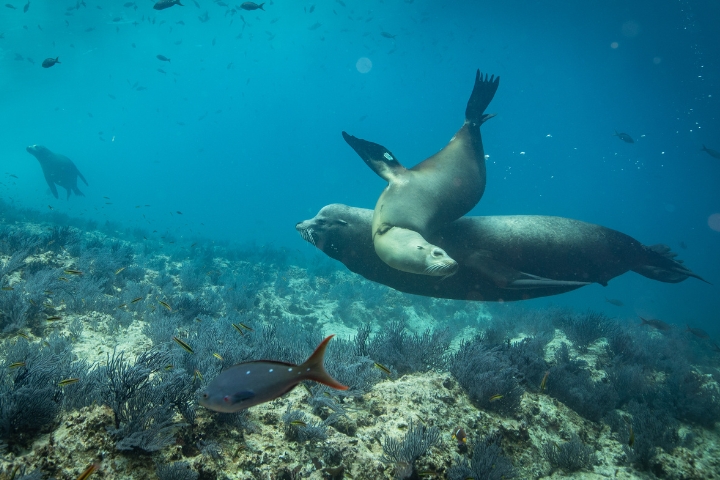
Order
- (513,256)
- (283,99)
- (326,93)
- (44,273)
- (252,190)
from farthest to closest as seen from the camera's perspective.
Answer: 1. (252,190)
2. (283,99)
3. (326,93)
4. (44,273)
5. (513,256)

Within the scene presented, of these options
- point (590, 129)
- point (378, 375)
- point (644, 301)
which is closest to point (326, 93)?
point (590, 129)

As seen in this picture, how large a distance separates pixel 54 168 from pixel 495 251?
24.7 metres

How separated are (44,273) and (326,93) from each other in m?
97.6

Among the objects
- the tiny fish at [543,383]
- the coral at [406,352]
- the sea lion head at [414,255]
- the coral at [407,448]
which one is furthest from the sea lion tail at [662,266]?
the coral at [407,448]

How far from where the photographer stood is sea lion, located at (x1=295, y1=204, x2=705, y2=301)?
191 inches

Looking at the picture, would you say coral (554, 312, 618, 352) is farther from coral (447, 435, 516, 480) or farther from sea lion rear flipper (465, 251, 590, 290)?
coral (447, 435, 516, 480)

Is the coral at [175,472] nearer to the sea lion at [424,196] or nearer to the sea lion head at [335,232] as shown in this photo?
the sea lion at [424,196]

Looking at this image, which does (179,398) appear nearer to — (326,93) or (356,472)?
(356,472)

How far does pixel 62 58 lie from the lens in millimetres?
35406

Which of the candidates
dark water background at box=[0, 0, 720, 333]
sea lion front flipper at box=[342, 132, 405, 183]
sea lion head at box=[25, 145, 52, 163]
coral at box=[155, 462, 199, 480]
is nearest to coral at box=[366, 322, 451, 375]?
sea lion front flipper at box=[342, 132, 405, 183]

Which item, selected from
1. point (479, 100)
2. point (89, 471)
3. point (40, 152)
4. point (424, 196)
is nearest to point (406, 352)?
point (424, 196)

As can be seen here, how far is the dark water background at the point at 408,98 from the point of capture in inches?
1133

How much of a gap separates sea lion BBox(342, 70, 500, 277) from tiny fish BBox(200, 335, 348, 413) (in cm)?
185

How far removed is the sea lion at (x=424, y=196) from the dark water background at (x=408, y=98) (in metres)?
24.1
